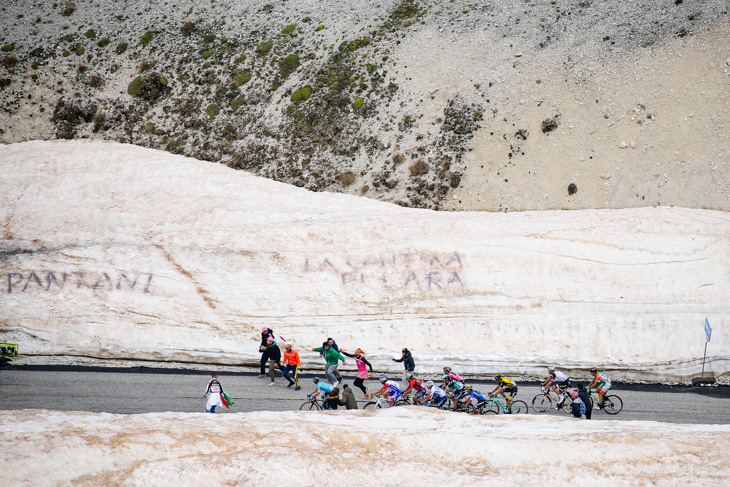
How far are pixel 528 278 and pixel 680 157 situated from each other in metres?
16.3

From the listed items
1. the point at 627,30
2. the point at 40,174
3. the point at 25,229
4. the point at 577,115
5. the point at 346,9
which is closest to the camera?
the point at 25,229

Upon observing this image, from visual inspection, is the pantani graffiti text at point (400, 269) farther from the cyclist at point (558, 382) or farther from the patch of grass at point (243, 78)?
the patch of grass at point (243, 78)

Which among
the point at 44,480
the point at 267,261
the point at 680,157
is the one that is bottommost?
the point at 44,480

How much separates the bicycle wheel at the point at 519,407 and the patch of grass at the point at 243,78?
32.2m

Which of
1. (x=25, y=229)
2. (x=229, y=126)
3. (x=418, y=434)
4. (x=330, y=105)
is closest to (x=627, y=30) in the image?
(x=330, y=105)

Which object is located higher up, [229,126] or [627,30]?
[627,30]

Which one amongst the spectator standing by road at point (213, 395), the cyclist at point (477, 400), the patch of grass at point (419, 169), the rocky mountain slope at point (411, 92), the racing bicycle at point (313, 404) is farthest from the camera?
the patch of grass at point (419, 169)

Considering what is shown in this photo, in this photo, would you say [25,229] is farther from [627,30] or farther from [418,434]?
[627,30]

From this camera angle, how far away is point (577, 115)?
35531 millimetres

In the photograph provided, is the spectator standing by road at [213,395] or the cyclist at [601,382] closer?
the spectator standing by road at [213,395]

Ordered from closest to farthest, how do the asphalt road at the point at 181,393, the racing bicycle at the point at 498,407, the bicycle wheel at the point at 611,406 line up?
the asphalt road at the point at 181,393 → the racing bicycle at the point at 498,407 → the bicycle wheel at the point at 611,406

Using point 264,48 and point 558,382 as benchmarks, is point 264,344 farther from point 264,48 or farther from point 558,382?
point 264,48

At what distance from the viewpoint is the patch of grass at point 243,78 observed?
41875 millimetres

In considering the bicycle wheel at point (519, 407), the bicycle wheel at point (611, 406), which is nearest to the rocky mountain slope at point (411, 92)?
the bicycle wheel at point (611, 406)
